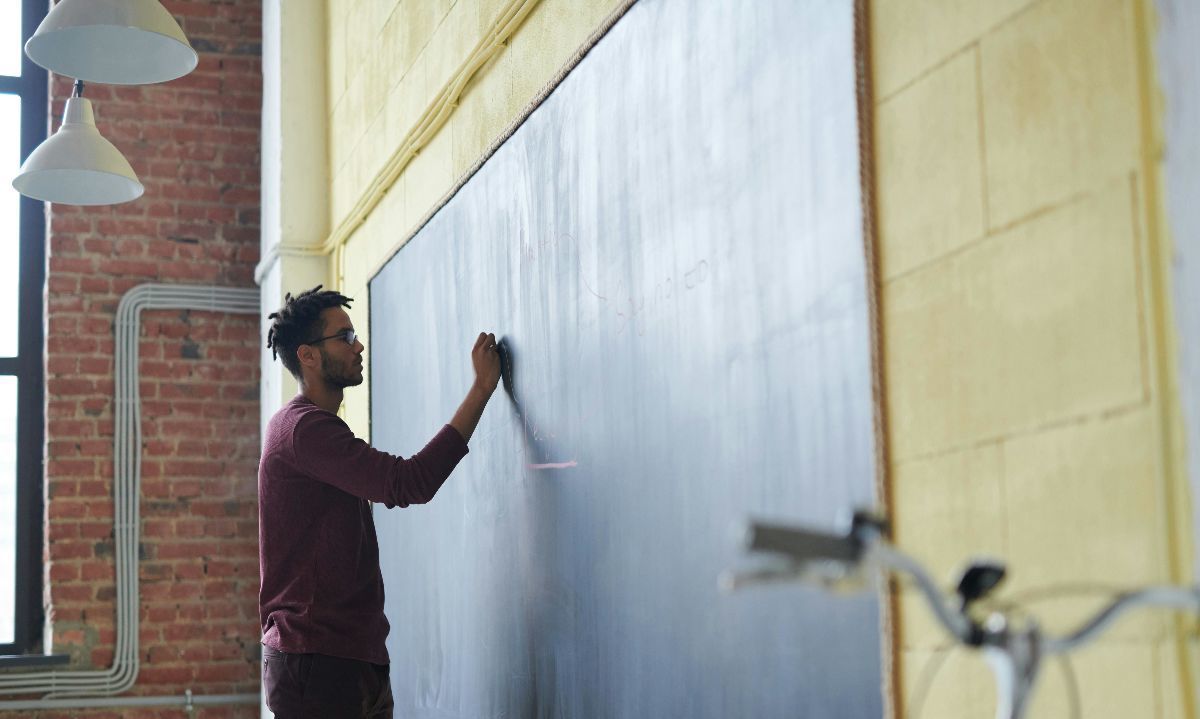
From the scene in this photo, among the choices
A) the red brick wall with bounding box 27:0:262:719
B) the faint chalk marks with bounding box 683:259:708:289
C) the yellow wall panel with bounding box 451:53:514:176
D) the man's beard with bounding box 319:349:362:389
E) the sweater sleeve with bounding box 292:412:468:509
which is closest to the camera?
the faint chalk marks with bounding box 683:259:708:289

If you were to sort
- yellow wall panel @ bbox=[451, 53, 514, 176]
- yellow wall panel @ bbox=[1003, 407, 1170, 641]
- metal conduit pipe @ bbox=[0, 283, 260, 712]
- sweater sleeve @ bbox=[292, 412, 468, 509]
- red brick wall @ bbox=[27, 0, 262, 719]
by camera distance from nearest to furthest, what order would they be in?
yellow wall panel @ bbox=[1003, 407, 1170, 641], sweater sleeve @ bbox=[292, 412, 468, 509], yellow wall panel @ bbox=[451, 53, 514, 176], metal conduit pipe @ bbox=[0, 283, 260, 712], red brick wall @ bbox=[27, 0, 262, 719]

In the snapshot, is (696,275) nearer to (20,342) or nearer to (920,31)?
(920,31)

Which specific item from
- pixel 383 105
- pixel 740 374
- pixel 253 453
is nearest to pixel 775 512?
pixel 740 374

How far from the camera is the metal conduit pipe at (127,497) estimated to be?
5.23 m

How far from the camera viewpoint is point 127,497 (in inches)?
214

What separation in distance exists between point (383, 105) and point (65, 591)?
250 centimetres

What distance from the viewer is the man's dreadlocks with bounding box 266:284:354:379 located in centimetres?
318

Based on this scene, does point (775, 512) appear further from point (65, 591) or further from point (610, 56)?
point (65, 591)

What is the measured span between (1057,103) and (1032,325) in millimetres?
212

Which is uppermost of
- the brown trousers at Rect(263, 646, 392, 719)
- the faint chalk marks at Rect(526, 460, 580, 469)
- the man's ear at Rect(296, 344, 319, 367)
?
the man's ear at Rect(296, 344, 319, 367)

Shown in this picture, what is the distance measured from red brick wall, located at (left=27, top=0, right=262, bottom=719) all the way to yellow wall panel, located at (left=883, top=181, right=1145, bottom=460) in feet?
14.6

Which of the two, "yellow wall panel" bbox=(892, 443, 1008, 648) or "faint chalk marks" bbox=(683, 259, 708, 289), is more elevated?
"faint chalk marks" bbox=(683, 259, 708, 289)

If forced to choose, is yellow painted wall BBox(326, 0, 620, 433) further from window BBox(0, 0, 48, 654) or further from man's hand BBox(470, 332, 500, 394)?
window BBox(0, 0, 48, 654)

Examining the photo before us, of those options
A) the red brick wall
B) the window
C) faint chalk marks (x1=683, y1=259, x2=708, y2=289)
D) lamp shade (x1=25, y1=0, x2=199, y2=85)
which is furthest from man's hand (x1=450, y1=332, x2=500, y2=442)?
the window
